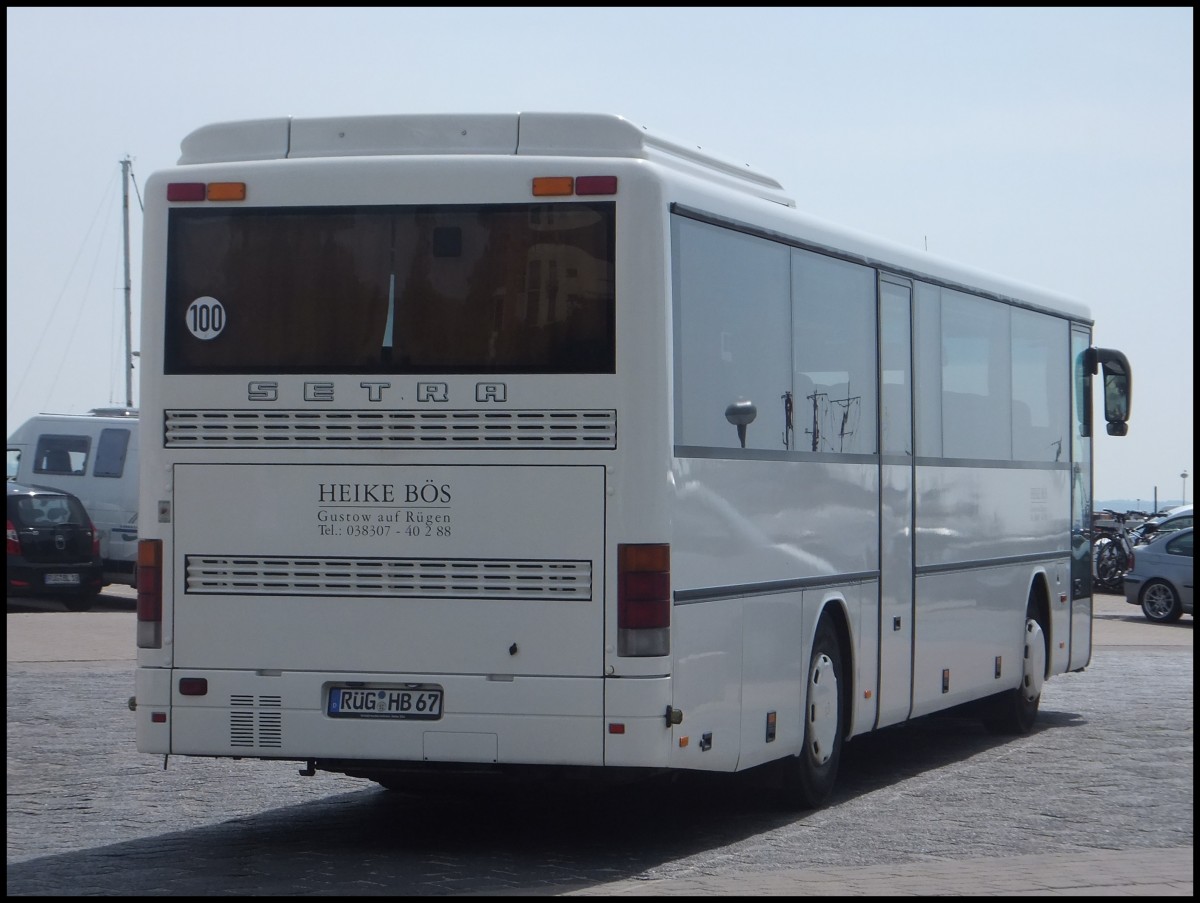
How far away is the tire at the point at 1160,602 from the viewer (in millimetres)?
29750

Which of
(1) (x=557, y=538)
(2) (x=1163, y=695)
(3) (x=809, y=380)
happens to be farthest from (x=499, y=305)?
(2) (x=1163, y=695)

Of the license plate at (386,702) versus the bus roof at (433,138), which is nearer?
the license plate at (386,702)

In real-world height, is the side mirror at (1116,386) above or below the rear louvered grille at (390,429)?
above

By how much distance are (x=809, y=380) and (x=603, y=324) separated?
2283 millimetres

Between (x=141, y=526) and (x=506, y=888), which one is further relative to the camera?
(x=141, y=526)

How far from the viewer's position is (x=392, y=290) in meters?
9.38

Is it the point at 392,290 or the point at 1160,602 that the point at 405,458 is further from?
the point at 1160,602

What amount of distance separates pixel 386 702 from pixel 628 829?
180 centimetres

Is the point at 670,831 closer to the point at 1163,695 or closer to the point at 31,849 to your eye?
the point at 31,849

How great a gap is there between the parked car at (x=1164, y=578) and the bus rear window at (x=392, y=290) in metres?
22.1

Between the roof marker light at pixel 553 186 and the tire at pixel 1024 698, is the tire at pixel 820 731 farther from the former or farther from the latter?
the tire at pixel 1024 698

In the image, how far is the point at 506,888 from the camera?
8.59 metres

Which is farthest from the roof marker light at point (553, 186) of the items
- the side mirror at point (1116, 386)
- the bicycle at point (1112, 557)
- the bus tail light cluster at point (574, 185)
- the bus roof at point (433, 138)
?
the bicycle at point (1112, 557)

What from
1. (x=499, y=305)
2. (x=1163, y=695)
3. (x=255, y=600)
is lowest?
(x=1163, y=695)
